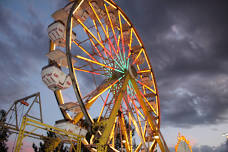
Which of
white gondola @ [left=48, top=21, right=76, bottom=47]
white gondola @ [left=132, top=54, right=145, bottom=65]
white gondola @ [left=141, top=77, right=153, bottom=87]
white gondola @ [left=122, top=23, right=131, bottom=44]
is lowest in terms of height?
white gondola @ [left=141, top=77, right=153, bottom=87]

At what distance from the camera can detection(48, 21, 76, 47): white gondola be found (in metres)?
9.16

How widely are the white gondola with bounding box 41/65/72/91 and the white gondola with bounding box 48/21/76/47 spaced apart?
1623mm

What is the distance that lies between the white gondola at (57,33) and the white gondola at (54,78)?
1623 mm

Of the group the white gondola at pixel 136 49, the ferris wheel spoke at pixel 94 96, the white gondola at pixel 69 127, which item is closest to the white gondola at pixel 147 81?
the white gondola at pixel 136 49

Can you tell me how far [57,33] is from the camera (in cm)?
913

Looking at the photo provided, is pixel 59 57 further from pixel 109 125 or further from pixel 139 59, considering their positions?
pixel 139 59

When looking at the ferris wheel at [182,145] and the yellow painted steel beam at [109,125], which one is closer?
the yellow painted steel beam at [109,125]

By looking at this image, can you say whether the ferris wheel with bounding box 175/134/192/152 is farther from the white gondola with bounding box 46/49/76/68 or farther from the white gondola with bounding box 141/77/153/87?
the white gondola with bounding box 46/49/76/68

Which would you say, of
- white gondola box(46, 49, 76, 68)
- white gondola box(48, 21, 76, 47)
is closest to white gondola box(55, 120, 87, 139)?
white gondola box(46, 49, 76, 68)

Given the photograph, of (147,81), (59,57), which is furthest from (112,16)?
(59,57)

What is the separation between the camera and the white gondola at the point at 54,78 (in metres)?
8.20

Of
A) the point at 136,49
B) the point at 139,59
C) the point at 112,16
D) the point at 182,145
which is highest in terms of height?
the point at 112,16

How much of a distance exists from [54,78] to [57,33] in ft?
7.76

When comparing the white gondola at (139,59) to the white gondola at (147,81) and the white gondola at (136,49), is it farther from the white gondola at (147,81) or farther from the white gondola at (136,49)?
the white gondola at (147,81)
